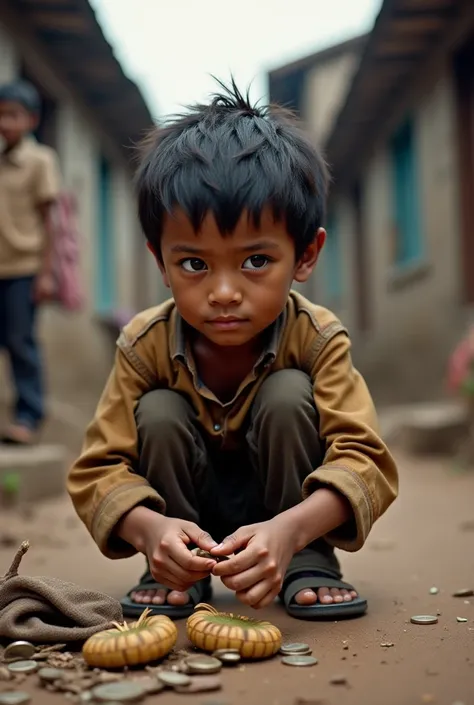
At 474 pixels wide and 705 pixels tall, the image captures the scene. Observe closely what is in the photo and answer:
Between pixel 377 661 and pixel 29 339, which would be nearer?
pixel 377 661

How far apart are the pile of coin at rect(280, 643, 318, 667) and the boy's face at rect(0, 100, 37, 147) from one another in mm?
3762

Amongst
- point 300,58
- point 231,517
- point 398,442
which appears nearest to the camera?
point 231,517

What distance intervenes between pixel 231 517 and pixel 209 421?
0.99 feet

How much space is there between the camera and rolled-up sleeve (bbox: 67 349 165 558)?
1.95 meters

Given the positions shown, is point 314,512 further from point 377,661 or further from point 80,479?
point 80,479

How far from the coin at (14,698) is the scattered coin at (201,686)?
25 centimetres

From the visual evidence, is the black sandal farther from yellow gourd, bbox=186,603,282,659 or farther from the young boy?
the young boy

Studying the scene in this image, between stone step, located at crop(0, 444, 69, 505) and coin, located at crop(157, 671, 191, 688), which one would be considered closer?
coin, located at crop(157, 671, 191, 688)

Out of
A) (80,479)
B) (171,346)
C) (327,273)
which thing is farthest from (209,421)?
(327,273)

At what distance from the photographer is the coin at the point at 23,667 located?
154 cm

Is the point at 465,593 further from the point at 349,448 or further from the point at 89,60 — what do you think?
the point at 89,60

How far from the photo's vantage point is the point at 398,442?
21.0 ft

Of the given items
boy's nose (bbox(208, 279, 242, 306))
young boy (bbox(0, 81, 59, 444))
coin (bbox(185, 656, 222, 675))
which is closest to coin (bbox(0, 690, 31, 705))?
coin (bbox(185, 656, 222, 675))

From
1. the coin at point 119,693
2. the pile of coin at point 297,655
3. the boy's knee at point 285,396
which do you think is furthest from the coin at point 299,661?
the boy's knee at point 285,396
